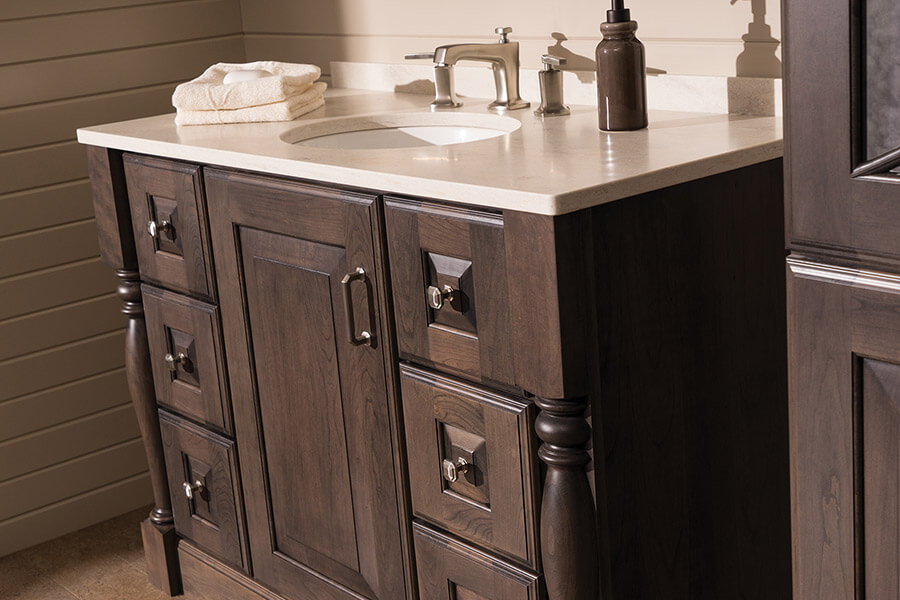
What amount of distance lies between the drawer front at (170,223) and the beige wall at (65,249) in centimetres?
49

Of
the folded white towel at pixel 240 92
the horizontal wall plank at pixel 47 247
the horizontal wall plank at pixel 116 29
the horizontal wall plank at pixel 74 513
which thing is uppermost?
the horizontal wall plank at pixel 116 29

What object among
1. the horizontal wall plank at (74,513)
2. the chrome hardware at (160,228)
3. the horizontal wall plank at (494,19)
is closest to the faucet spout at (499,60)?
the horizontal wall plank at (494,19)

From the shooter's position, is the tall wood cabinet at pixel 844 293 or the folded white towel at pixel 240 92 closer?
the tall wood cabinet at pixel 844 293

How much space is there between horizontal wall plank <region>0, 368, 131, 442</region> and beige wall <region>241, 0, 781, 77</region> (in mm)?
824

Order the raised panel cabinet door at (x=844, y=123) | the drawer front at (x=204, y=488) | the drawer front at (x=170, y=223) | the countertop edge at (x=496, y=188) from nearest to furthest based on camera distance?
the raised panel cabinet door at (x=844, y=123) < the countertop edge at (x=496, y=188) < the drawer front at (x=170, y=223) < the drawer front at (x=204, y=488)

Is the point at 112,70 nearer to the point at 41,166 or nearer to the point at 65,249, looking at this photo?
the point at 41,166

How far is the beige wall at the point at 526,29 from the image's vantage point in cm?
157

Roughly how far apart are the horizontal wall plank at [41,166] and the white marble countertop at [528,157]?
0.53 metres

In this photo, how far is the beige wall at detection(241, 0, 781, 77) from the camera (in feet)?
5.15

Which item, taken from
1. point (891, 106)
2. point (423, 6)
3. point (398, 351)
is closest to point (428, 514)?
point (398, 351)

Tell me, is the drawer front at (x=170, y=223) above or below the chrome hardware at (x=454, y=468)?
above

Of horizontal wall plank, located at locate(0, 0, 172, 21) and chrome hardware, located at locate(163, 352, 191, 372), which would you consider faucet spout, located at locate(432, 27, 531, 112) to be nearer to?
chrome hardware, located at locate(163, 352, 191, 372)

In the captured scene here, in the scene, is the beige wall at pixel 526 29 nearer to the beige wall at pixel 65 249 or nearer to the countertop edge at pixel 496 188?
the beige wall at pixel 65 249

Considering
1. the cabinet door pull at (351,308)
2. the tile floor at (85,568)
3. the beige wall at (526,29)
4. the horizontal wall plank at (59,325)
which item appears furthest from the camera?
the horizontal wall plank at (59,325)
